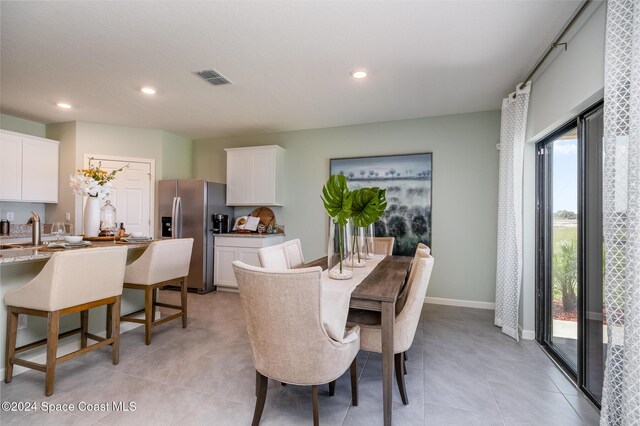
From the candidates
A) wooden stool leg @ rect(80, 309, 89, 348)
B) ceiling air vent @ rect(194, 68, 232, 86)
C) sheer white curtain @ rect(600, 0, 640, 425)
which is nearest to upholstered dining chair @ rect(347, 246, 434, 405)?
sheer white curtain @ rect(600, 0, 640, 425)

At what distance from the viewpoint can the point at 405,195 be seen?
4.25 metres

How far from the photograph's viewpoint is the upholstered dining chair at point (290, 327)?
1325mm

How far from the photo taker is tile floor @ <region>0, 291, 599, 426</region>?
179 centimetres

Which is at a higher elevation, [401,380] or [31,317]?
[31,317]

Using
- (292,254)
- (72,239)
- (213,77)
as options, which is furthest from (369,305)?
(213,77)

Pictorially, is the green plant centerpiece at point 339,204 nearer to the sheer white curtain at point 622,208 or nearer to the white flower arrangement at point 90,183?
the sheer white curtain at point 622,208

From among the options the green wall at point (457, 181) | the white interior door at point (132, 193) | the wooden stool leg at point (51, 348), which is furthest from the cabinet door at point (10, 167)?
the green wall at point (457, 181)

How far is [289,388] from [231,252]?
2.91 meters

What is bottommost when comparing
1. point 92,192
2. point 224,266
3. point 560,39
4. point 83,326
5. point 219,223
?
point 83,326

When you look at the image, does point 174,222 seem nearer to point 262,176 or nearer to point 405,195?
point 262,176

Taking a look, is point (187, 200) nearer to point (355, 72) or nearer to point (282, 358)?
point (355, 72)

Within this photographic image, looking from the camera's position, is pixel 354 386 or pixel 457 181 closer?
pixel 354 386

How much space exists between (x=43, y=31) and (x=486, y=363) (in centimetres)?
430

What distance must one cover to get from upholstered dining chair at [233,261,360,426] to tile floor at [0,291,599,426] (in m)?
0.53
